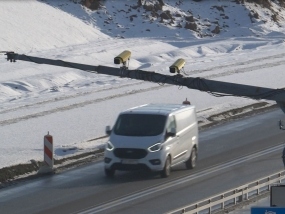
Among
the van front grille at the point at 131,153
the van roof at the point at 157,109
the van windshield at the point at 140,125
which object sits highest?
the van roof at the point at 157,109

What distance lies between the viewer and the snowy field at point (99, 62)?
31.4 meters

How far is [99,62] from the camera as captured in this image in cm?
5275

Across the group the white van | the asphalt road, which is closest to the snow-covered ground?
the asphalt road

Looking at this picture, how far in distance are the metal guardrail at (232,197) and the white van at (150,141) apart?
286cm

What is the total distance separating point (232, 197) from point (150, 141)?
167 inches

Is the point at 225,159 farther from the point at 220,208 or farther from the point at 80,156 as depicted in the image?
the point at 220,208

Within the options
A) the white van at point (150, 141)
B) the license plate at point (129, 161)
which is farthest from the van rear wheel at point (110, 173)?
the license plate at point (129, 161)

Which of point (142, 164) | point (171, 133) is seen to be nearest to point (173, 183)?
point (142, 164)

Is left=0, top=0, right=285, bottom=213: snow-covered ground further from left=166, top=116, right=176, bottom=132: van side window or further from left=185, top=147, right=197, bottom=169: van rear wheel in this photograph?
left=166, top=116, right=176, bottom=132: van side window

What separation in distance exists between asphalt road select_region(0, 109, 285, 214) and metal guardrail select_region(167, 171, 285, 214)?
35.7 inches

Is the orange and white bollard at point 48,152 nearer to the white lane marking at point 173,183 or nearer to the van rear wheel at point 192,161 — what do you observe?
the white lane marking at point 173,183

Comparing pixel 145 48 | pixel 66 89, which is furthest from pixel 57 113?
pixel 145 48

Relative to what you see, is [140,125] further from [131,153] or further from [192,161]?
[192,161]

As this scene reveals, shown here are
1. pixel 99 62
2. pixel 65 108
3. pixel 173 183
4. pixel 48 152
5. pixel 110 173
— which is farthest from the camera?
pixel 99 62
